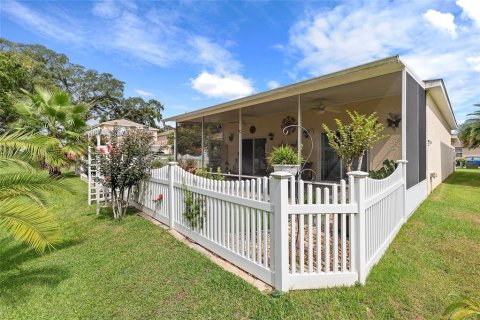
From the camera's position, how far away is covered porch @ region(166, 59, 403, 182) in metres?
6.49

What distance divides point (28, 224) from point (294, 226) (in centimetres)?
305

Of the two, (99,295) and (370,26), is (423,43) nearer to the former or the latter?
(370,26)

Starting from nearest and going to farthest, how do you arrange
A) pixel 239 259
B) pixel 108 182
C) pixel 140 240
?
1. pixel 239 259
2. pixel 140 240
3. pixel 108 182

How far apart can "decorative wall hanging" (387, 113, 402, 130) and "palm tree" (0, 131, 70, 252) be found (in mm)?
8333

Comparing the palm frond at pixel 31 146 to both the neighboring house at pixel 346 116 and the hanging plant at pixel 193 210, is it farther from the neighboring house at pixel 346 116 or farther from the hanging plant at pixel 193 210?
the neighboring house at pixel 346 116

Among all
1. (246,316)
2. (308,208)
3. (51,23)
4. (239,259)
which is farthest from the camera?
(51,23)

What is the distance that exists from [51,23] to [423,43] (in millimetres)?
13887

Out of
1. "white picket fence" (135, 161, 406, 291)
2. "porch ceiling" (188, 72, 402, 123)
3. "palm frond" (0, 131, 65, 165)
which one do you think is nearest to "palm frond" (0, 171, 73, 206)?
"palm frond" (0, 131, 65, 165)

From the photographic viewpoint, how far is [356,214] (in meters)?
3.20

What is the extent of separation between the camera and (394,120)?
8.00m

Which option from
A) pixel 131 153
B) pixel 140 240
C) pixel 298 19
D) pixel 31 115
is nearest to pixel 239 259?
pixel 140 240

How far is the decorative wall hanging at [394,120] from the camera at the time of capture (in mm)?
7905

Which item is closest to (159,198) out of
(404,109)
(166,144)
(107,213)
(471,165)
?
(166,144)

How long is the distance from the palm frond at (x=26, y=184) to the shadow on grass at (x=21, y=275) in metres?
1.24
